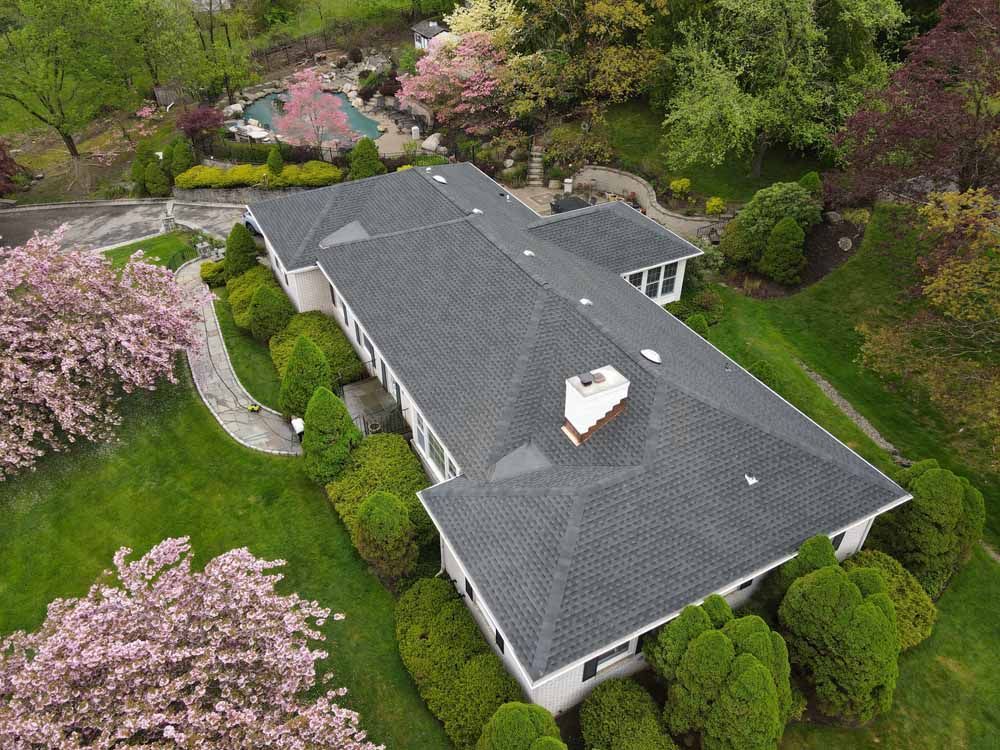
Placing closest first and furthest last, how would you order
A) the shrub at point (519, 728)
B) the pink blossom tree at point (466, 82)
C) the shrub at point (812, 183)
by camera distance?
1. the shrub at point (519, 728)
2. the shrub at point (812, 183)
3. the pink blossom tree at point (466, 82)

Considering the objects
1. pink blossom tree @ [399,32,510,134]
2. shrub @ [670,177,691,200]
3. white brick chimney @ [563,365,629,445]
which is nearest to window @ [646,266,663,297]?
shrub @ [670,177,691,200]

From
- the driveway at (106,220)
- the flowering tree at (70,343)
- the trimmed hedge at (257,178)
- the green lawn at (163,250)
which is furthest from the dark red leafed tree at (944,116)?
the driveway at (106,220)

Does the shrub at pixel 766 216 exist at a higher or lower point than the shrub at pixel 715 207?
higher

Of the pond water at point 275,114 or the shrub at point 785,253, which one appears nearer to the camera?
the shrub at point 785,253

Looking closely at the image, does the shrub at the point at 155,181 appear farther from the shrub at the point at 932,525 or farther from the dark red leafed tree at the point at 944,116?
the shrub at the point at 932,525

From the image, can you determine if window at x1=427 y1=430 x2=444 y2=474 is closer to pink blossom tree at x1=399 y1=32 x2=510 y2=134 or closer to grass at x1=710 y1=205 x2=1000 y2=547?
grass at x1=710 y1=205 x2=1000 y2=547

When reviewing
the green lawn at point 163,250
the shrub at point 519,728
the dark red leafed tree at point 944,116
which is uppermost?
the dark red leafed tree at point 944,116

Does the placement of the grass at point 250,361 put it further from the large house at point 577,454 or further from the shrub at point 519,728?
the shrub at point 519,728

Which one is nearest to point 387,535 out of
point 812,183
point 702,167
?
point 812,183

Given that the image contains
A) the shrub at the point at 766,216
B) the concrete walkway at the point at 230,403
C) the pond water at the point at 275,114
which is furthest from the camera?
the pond water at the point at 275,114
